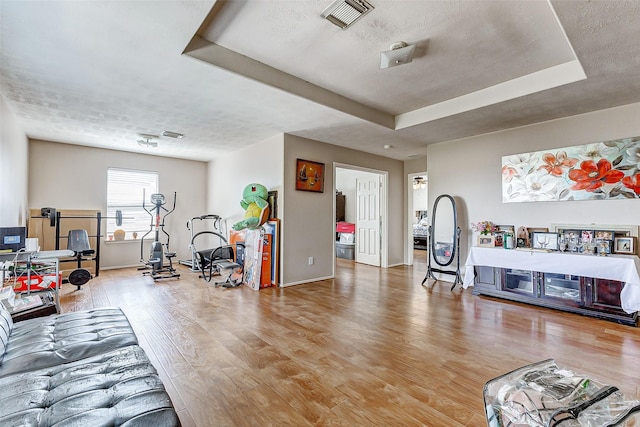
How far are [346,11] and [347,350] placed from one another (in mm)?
2840

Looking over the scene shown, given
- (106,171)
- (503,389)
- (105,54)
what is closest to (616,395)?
(503,389)

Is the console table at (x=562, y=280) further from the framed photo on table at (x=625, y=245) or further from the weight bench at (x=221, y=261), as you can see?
the weight bench at (x=221, y=261)

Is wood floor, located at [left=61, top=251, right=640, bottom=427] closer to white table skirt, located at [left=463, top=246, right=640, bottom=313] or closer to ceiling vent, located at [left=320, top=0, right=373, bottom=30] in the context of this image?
white table skirt, located at [left=463, top=246, right=640, bottom=313]

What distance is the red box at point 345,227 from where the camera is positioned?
7889mm

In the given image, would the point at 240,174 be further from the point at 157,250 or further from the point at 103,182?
the point at 103,182

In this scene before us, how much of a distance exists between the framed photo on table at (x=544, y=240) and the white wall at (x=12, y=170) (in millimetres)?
7045

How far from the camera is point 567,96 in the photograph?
3.42 m

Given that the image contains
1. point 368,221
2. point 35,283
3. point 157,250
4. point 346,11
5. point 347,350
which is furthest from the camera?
point 368,221

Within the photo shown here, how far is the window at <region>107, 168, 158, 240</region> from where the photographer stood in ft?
21.8

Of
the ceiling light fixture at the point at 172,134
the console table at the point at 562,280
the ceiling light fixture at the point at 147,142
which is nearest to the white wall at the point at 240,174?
→ the ceiling light fixture at the point at 172,134

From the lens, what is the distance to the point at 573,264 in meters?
3.64

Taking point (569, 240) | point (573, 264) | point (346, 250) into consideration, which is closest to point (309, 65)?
point (573, 264)

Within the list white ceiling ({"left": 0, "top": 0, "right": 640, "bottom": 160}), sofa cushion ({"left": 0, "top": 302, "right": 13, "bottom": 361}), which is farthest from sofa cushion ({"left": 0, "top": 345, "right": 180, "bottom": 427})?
white ceiling ({"left": 0, "top": 0, "right": 640, "bottom": 160})

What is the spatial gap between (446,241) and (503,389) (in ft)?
14.4
